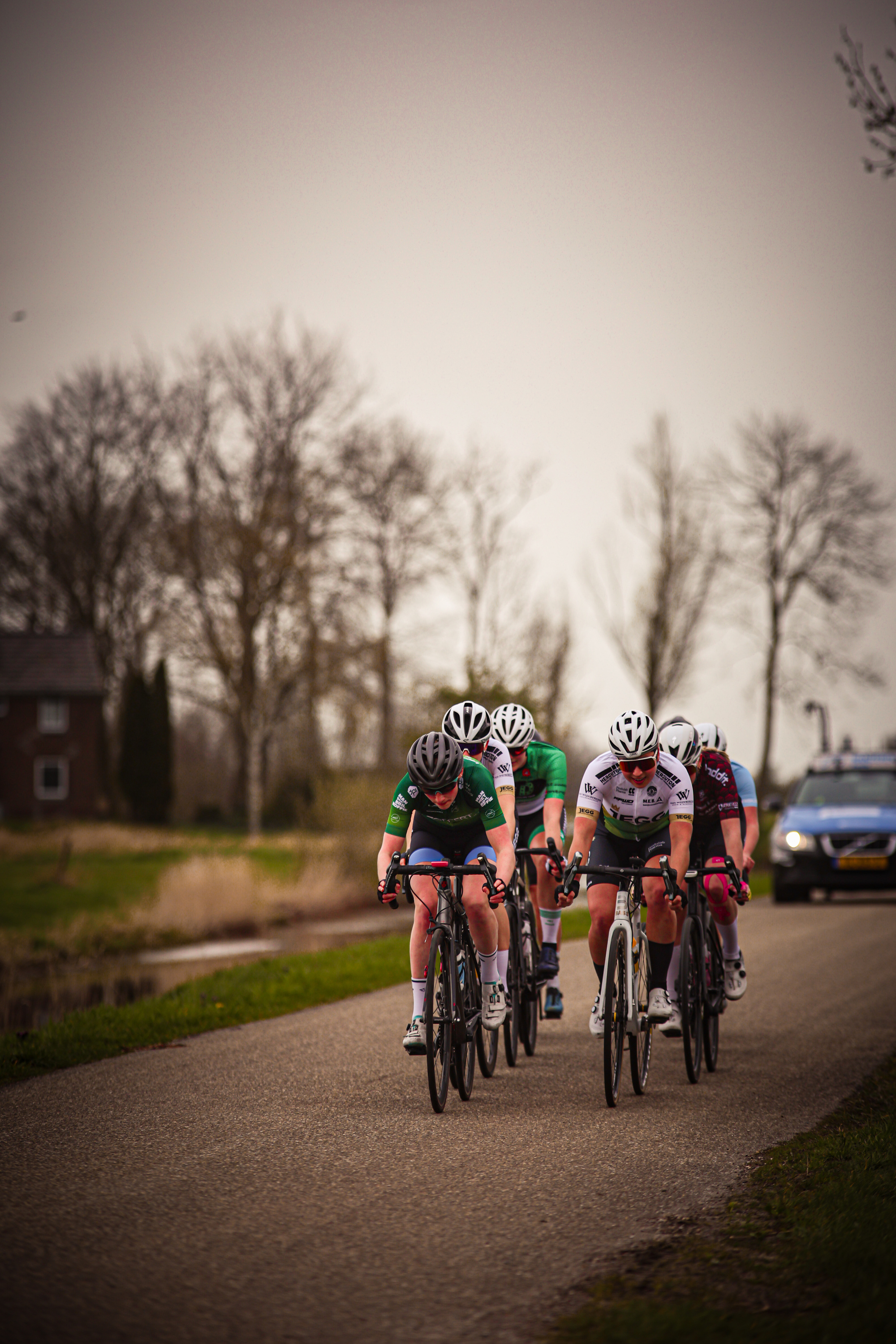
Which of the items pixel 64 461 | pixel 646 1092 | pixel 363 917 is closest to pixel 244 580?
pixel 64 461

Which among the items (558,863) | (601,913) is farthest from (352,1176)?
(558,863)

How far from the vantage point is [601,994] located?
22.5 feet

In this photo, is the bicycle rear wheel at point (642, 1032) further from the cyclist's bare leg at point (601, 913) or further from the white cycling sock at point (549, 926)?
the white cycling sock at point (549, 926)

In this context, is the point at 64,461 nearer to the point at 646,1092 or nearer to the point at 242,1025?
the point at 242,1025

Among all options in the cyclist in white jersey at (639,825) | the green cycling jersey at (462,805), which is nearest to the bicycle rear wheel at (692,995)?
the cyclist in white jersey at (639,825)

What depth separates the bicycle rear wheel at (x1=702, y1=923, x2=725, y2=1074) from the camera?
317 inches

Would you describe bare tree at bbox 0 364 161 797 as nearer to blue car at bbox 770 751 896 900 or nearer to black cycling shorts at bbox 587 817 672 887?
blue car at bbox 770 751 896 900

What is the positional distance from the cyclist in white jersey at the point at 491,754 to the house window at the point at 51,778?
48.1 m

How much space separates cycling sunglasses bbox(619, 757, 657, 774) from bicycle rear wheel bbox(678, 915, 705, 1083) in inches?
40.9

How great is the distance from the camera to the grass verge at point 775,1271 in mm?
3701

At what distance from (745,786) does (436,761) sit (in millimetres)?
2782

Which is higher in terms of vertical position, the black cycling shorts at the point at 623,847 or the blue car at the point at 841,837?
the black cycling shorts at the point at 623,847

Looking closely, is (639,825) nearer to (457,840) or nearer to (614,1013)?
(457,840)

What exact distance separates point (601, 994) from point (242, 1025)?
158 inches
